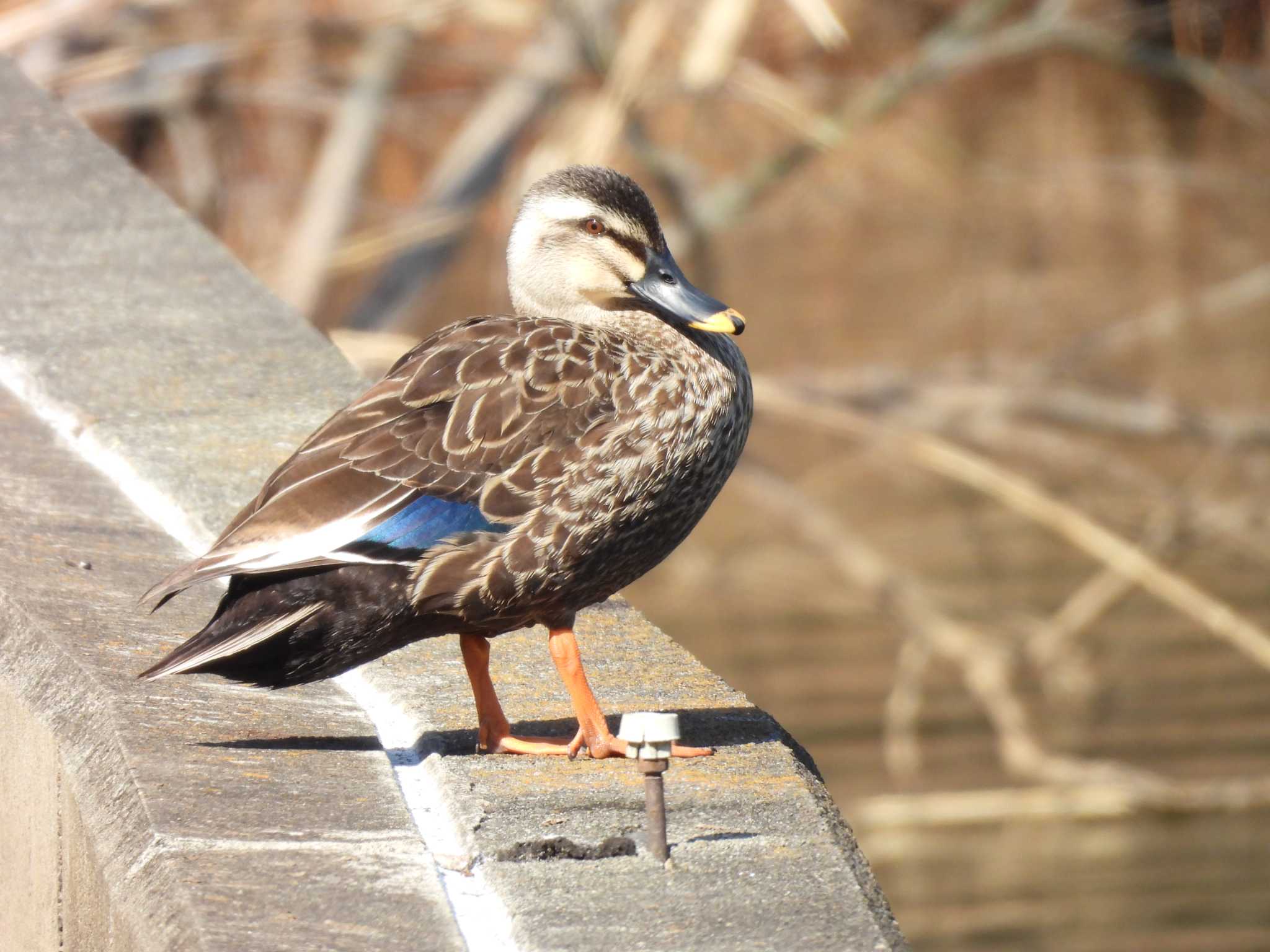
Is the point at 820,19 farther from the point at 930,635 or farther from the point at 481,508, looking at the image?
the point at 481,508

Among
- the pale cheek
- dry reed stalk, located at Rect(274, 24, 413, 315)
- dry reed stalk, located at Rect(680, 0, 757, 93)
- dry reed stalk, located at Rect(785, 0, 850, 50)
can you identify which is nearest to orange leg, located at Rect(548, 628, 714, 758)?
the pale cheek

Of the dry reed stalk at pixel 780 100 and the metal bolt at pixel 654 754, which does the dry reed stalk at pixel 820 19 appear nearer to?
the dry reed stalk at pixel 780 100

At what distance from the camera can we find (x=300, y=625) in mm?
2680

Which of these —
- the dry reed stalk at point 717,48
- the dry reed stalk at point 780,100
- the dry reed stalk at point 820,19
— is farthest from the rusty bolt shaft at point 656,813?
the dry reed stalk at point 717,48

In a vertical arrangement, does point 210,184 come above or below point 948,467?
above

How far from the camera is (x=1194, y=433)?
27.7 feet

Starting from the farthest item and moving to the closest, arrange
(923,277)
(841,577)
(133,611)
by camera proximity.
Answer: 1. (923,277)
2. (841,577)
3. (133,611)

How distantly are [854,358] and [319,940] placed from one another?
12733 mm

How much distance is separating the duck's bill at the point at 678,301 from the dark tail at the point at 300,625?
75cm

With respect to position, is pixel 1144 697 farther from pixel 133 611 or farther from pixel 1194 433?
pixel 133 611

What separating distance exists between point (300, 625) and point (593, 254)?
0.98 m

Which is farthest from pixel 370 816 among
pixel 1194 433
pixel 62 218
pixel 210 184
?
pixel 210 184

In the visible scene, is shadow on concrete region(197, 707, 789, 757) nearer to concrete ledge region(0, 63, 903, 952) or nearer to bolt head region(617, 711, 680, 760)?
concrete ledge region(0, 63, 903, 952)

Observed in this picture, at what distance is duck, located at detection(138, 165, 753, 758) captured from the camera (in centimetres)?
268
